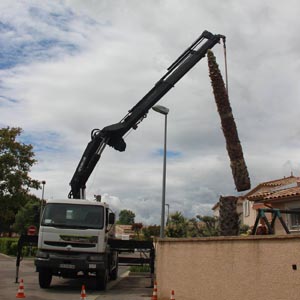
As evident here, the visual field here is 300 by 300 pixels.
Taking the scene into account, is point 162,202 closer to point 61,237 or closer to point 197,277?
point 61,237

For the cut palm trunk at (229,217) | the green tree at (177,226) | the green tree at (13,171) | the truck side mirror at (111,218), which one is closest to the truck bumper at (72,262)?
the truck side mirror at (111,218)

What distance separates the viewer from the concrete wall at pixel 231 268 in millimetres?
8195

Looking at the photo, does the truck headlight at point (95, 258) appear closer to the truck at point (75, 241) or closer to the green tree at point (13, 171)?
the truck at point (75, 241)

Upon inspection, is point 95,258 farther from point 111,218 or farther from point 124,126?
point 124,126

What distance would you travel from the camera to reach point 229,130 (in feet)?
40.9

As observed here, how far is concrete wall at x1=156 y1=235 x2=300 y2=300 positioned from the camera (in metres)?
8.20

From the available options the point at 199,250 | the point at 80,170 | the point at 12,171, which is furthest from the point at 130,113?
the point at 12,171

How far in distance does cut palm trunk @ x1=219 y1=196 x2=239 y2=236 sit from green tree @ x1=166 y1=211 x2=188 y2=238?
990cm

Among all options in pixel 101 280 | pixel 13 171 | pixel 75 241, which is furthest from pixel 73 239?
pixel 13 171

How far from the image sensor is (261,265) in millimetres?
8742

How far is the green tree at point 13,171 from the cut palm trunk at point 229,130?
20.4 meters

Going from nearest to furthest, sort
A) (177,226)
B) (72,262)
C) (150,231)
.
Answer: (72,262) → (177,226) → (150,231)

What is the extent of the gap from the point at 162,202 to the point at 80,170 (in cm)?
370

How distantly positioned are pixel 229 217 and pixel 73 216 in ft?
18.3
